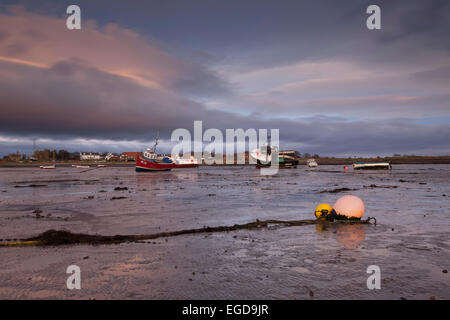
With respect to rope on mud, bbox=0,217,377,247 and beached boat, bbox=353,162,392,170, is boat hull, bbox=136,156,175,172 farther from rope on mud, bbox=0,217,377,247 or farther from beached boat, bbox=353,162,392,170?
rope on mud, bbox=0,217,377,247

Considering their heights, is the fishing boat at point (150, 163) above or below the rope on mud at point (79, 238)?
above

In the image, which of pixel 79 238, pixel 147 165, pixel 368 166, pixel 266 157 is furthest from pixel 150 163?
pixel 79 238

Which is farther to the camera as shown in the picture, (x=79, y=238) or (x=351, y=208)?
(x=351, y=208)

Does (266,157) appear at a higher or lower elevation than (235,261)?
higher

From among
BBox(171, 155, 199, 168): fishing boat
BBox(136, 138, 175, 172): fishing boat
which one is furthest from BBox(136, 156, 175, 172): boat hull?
BBox(171, 155, 199, 168): fishing boat

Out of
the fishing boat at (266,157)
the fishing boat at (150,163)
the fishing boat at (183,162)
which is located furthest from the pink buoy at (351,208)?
the fishing boat at (183,162)

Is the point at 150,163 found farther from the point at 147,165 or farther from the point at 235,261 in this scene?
the point at 235,261

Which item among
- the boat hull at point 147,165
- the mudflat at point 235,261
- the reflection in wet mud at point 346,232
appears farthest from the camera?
the boat hull at point 147,165

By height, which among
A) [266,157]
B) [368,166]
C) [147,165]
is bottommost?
[368,166]

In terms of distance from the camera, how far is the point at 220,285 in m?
6.00

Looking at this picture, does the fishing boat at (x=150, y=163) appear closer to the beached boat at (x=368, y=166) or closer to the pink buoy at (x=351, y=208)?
the beached boat at (x=368, y=166)
